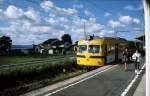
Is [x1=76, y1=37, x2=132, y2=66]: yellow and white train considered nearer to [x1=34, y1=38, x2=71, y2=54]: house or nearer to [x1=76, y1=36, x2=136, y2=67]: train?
[x1=76, y1=36, x2=136, y2=67]: train

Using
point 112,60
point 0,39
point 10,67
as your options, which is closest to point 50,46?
point 0,39

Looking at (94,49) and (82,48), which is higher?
(82,48)

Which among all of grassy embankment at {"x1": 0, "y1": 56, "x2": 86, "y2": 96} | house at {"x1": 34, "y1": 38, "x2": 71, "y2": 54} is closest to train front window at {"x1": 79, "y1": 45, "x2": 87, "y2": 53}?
grassy embankment at {"x1": 0, "y1": 56, "x2": 86, "y2": 96}

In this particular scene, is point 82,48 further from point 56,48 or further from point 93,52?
point 56,48

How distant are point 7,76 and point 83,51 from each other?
395 inches

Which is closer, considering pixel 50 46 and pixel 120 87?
pixel 120 87

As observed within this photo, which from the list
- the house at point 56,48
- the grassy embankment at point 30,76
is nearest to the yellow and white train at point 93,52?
the grassy embankment at point 30,76

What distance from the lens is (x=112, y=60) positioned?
114 ft


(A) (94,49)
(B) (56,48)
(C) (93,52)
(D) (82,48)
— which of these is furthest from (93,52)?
(B) (56,48)

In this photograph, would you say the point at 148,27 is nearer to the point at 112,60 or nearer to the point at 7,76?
the point at 7,76

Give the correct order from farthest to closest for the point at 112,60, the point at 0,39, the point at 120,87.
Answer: the point at 0,39
the point at 112,60
the point at 120,87

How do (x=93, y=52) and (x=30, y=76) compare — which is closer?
(x=30, y=76)

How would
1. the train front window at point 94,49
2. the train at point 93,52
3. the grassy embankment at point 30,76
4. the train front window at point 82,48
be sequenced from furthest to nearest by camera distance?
the train front window at point 82,48 < the train front window at point 94,49 < the train at point 93,52 < the grassy embankment at point 30,76

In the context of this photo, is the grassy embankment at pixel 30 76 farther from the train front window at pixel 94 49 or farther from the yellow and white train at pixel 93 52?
the train front window at pixel 94 49
